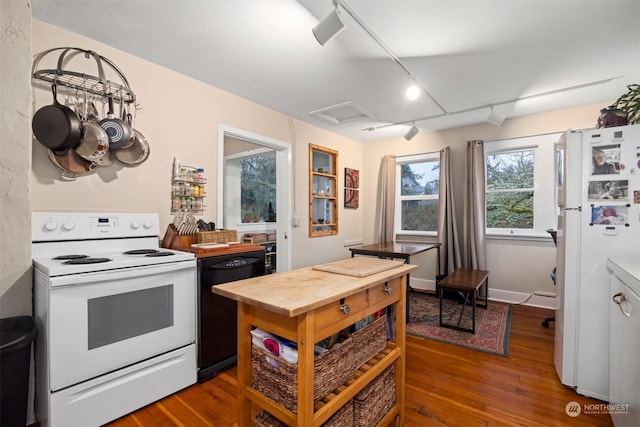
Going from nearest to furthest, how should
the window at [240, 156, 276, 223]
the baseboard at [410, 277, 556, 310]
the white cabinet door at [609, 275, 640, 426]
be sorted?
the white cabinet door at [609, 275, 640, 426] → the baseboard at [410, 277, 556, 310] → the window at [240, 156, 276, 223]

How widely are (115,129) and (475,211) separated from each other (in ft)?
13.2

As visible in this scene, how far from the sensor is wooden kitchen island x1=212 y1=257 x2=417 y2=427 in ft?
3.54

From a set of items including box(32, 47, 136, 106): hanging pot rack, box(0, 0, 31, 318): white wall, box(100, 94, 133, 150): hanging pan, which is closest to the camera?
box(0, 0, 31, 318): white wall

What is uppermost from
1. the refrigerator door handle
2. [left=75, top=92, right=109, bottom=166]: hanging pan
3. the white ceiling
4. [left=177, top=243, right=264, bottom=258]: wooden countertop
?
the white ceiling

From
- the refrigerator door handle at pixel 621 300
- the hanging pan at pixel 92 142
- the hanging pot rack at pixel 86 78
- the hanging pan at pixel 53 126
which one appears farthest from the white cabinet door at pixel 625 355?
the hanging pot rack at pixel 86 78

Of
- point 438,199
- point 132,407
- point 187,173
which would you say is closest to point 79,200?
point 187,173

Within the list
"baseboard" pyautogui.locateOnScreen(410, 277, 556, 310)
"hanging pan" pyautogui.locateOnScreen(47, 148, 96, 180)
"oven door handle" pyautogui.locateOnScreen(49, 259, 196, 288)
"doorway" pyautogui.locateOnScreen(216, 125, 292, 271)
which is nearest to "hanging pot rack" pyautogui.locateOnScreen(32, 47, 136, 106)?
"hanging pan" pyautogui.locateOnScreen(47, 148, 96, 180)

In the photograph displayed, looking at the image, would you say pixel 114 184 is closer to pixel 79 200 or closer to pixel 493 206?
pixel 79 200

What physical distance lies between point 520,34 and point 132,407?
350 centimetres

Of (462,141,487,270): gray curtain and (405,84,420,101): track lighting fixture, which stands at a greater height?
(405,84,420,101): track lighting fixture

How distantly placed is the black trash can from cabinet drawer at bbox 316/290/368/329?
149 cm

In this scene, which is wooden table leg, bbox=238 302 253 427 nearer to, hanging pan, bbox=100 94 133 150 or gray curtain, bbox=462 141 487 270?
hanging pan, bbox=100 94 133 150

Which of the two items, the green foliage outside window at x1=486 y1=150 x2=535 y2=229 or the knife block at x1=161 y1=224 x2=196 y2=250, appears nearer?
the knife block at x1=161 y1=224 x2=196 y2=250

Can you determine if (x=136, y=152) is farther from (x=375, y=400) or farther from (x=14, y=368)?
(x=375, y=400)
